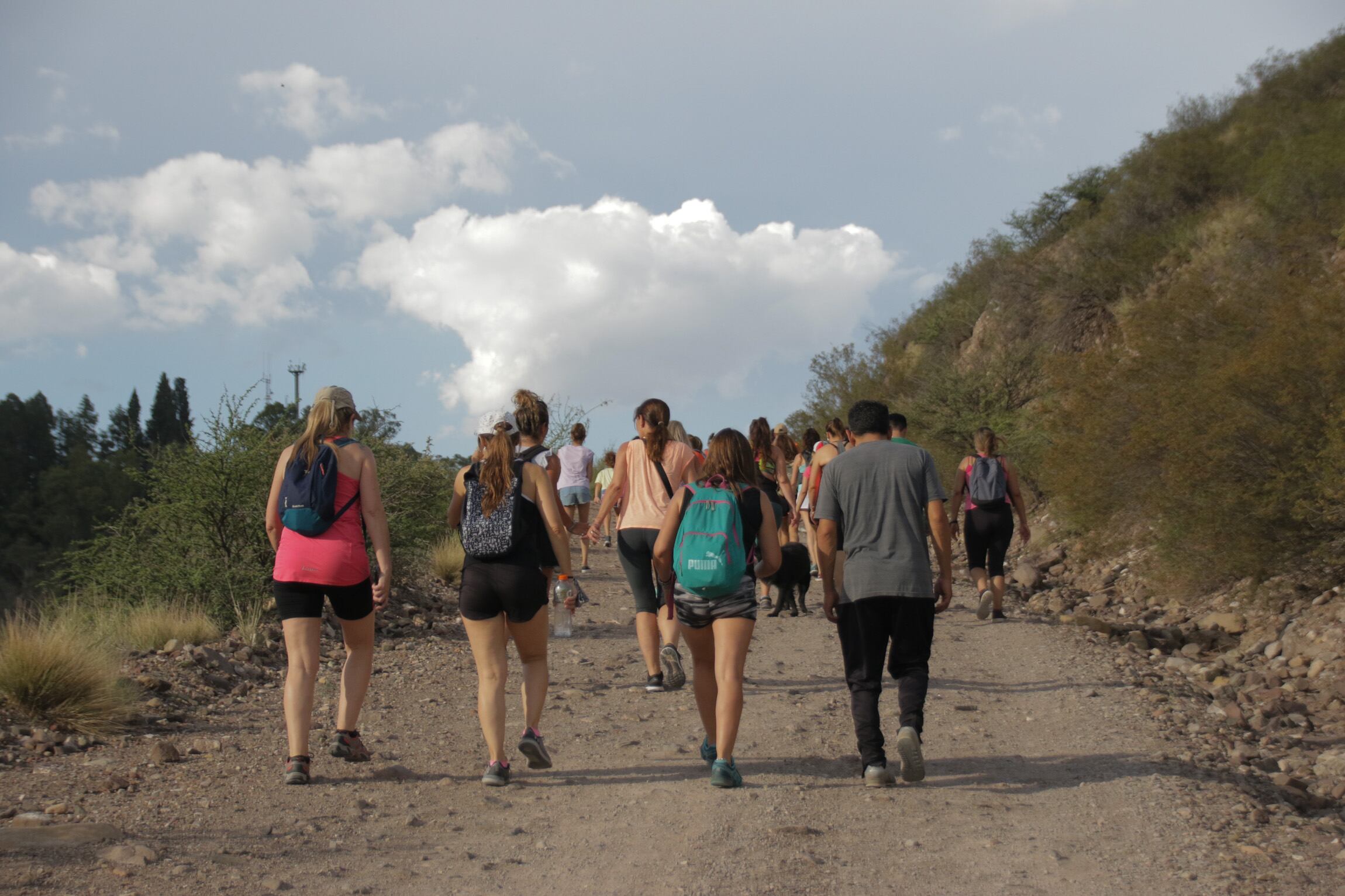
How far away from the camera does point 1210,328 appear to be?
48.3ft

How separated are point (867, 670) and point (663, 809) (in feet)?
4.22

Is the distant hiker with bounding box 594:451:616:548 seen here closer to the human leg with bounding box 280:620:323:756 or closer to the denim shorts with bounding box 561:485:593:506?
the denim shorts with bounding box 561:485:593:506

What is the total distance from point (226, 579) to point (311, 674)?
6.23m

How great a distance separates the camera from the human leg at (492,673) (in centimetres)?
561

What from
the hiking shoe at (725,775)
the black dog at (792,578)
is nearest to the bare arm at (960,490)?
the black dog at (792,578)

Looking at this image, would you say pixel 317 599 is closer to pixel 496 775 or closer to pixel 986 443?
pixel 496 775

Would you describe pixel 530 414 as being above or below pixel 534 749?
above

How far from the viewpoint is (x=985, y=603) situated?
11078mm

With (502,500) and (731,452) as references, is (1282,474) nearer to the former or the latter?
(731,452)

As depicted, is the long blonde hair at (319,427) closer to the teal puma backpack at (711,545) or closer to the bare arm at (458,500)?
the bare arm at (458,500)

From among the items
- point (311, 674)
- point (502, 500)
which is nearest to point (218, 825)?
point (311, 674)

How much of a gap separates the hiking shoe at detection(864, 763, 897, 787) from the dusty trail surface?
0.25 ft

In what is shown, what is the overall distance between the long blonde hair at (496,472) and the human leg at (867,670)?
76.1 inches

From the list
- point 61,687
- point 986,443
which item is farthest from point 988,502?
point 61,687
